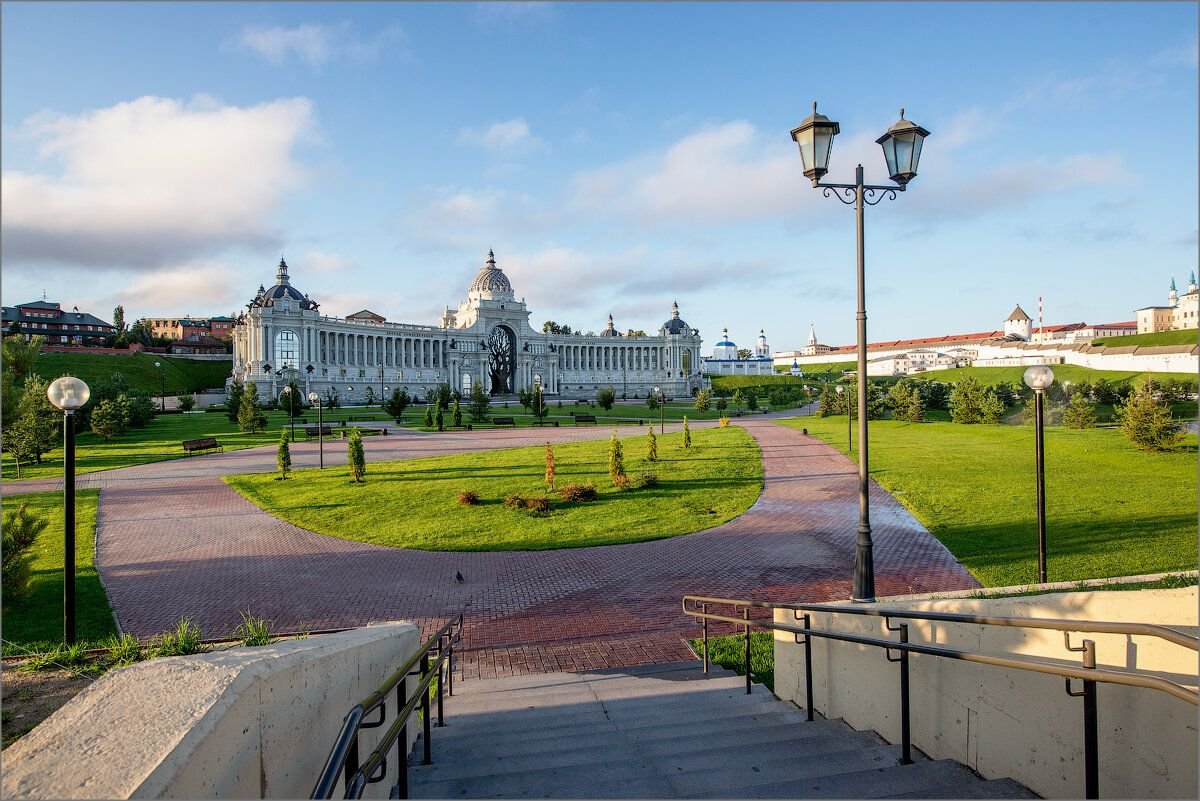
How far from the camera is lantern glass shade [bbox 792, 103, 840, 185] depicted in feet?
26.1

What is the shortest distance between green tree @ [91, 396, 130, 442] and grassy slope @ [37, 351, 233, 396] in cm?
2795

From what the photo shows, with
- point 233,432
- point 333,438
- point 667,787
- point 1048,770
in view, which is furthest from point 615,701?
point 233,432

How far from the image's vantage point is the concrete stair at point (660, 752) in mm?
4398

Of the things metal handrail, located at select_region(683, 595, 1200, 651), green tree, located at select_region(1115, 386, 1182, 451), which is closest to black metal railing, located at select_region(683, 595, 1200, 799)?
metal handrail, located at select_region(683, 595, 1200, 651)

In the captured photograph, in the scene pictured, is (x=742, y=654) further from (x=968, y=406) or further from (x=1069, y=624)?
(x=968, y=406)

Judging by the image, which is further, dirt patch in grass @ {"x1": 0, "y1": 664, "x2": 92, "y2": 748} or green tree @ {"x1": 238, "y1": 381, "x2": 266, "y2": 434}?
green tree @ {"x1": 238, "y1": 381, "x2": 266, "y2": 434}

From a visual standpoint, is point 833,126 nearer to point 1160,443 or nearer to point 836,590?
point 836,590

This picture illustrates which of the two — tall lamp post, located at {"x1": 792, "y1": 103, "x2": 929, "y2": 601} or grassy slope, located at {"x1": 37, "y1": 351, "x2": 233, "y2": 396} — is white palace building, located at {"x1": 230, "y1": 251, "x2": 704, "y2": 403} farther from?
tall lamp post, located at {"x1": 792, "y1": 103, "x2": 929, "y2": 601}

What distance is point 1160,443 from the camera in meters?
23.0

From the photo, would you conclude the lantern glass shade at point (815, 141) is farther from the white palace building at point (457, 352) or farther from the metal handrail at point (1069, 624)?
the white palace building at point (457, 352)

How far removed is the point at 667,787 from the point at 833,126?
754 cm

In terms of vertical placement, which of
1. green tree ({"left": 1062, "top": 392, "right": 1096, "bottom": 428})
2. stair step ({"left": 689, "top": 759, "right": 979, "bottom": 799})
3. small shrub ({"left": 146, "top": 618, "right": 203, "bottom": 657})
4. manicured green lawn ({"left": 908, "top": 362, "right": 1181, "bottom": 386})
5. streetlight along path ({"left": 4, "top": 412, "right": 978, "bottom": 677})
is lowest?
streetlight along path ({"left": 4, "top": 412, "right": 978, "bottom": 677})

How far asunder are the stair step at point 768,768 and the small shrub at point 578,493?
1418cm

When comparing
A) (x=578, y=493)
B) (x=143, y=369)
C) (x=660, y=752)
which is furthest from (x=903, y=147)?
(x=143, y=369)
